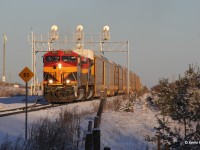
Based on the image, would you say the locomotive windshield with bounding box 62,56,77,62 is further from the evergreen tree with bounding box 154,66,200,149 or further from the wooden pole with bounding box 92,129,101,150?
the wooden pole with bounding box 92,129,101,150

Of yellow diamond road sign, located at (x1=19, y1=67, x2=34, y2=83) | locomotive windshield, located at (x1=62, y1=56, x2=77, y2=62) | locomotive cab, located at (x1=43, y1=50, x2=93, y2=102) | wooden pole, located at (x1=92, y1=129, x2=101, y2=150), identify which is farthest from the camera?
locomotive windshield, located at (x1=62, y1=56, x2=77, y2=62)

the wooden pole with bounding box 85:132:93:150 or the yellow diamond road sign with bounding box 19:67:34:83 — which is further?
the yellow diamond road sign with bounding box 19:67:34:83

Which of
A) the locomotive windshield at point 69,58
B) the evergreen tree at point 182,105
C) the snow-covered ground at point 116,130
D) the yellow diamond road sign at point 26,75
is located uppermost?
the locomotive windshield at point 69,58

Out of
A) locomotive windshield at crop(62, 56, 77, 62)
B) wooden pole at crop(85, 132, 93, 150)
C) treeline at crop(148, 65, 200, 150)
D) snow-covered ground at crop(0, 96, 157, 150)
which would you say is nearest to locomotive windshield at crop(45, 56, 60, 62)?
locomotive windshield at crop(62, 56, 77, 62)

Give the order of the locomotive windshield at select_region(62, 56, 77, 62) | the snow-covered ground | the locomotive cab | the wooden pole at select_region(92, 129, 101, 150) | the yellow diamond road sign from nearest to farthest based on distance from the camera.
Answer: the wooden pole at select_region(92, 129, 101, 150), the snow-covered ground, the yellow diamond road sign, the locomotive cab, the locomotive windshield at select_region(62, 56, 77, 62)

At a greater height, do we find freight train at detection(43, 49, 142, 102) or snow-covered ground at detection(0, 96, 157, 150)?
freight train at detection(43, 49, 142, 102)

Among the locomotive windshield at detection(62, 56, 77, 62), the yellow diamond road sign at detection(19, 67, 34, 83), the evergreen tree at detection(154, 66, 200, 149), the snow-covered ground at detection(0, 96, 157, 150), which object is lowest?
the snow-covered ground at detection(0, 96, 157, 150)

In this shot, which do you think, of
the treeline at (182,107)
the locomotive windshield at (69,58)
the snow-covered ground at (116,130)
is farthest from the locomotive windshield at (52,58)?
the treeline at (182,107)

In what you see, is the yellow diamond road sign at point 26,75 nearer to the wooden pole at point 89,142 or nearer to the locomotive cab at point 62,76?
the wooden pole at point 89,142

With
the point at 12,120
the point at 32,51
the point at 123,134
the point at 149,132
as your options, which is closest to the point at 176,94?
the point at 123,134

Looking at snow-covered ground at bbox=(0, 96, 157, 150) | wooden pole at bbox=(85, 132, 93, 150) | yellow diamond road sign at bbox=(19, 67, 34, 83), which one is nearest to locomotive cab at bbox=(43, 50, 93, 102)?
snow-covered ground at bbox=(0, 96, 157, 150)

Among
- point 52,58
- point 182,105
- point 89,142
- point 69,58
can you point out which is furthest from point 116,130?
point 52,58

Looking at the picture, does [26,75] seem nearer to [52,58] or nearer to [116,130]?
[116,130]

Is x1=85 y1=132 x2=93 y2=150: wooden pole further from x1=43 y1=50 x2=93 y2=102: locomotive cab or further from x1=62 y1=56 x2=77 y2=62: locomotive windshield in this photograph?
x1=62 y1=56 x2=77 y2=62: locomotive windshield
